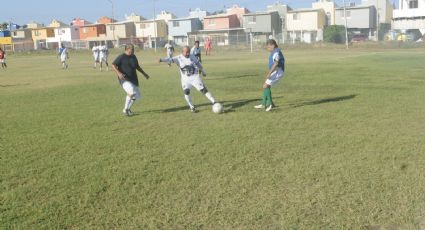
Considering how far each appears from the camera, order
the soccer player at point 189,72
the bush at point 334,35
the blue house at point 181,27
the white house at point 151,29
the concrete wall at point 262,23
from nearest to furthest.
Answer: the soccer player at point 189,72, the bush at point 334,35, the concrete wall at point 262,23, the blue house at point 181,27, the white house at point 151,29

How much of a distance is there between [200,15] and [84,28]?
30.4m

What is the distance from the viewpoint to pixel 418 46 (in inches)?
2079

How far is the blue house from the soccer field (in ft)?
284

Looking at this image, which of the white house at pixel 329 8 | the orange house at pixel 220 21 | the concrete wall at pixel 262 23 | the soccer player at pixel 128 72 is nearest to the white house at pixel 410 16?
the white house at pixel 329 8

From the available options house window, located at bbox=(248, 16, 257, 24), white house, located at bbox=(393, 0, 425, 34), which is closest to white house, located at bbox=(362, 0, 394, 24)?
white house, located at bbox=(393, 0, 425, 34)

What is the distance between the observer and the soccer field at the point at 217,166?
5.46m

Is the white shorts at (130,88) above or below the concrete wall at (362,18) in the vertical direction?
below

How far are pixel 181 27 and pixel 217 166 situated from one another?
95.1 metres

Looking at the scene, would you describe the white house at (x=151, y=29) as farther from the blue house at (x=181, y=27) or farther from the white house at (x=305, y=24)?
the white house at (x=305, y=24)

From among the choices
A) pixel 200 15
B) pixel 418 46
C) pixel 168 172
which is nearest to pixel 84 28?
pixel 200 15

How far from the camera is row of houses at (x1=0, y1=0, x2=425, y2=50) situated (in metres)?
74.8

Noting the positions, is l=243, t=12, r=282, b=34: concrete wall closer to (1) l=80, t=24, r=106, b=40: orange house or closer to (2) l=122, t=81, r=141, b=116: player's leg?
(1) l=80, t=24, r=106, b=40: orange house

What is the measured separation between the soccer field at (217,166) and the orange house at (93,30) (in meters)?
95.7

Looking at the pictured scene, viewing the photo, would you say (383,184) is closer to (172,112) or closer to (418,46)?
(172,112)
